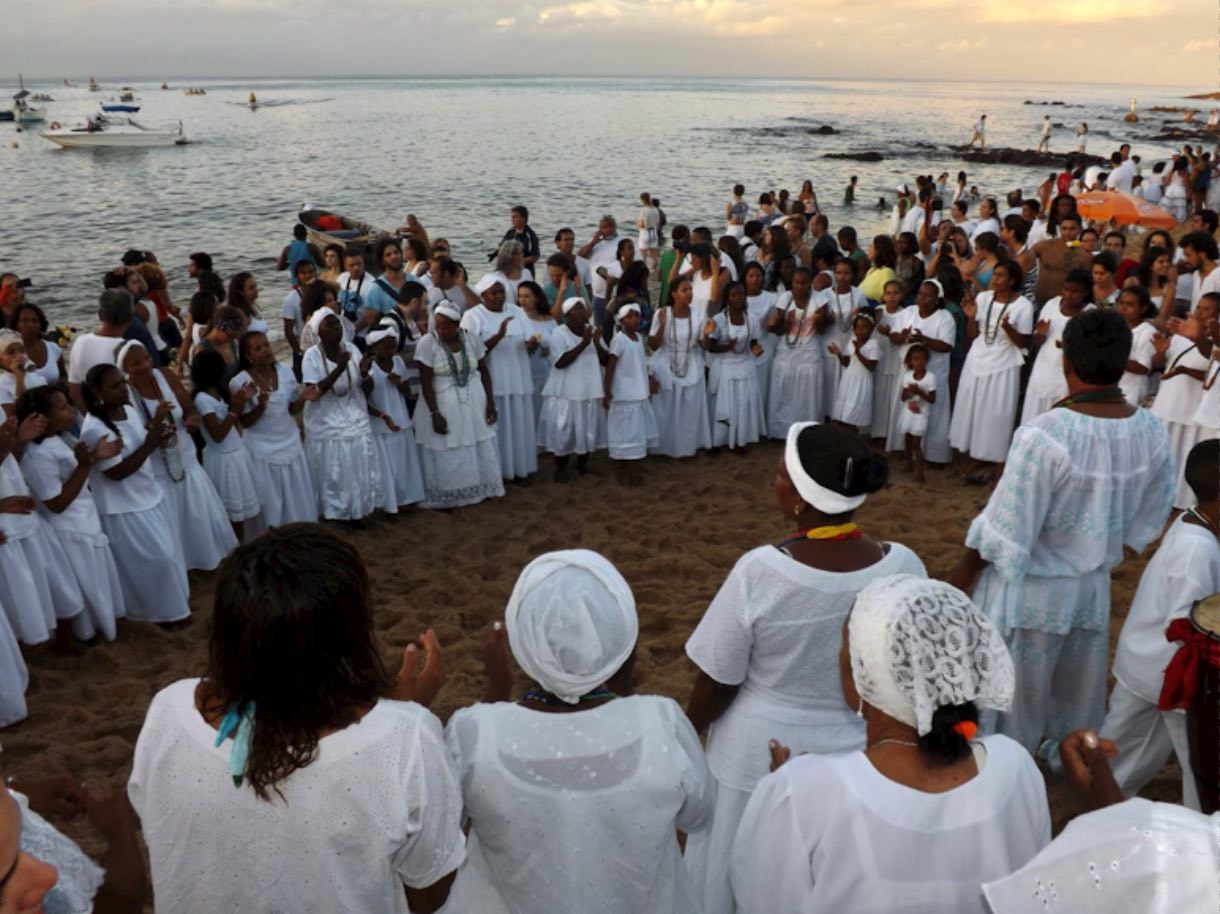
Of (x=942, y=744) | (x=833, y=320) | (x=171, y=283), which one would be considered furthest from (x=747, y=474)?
(x=171, y=283)

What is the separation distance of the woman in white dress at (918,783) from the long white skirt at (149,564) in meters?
4.69

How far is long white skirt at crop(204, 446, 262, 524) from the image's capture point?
6121 millimetres

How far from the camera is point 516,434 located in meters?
7.83

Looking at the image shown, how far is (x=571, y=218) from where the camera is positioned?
99.7 ft

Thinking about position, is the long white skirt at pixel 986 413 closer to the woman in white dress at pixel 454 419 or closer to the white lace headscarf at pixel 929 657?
the woman in white dress at pixel 454 419

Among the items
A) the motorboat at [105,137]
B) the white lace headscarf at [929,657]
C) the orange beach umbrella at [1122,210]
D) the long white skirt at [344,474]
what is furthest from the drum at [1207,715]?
the motorboat at [105,137]

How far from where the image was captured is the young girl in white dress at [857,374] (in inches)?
318

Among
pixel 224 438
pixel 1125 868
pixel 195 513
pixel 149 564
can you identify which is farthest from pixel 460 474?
pixel 1125 868

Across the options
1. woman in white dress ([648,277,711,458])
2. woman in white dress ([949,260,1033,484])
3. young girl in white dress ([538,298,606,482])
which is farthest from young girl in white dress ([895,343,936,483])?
young girl in white dress ([538,298,606,482])

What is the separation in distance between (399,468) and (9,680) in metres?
3.13

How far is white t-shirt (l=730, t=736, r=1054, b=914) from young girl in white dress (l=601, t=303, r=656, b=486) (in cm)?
604

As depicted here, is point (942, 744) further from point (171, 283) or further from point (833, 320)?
point (171, 283)

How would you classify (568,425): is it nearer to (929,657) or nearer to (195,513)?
(195,513)

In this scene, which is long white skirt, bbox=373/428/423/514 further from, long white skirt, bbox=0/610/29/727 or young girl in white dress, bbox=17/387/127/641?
long white skirt, bbox=0/610/29/727
